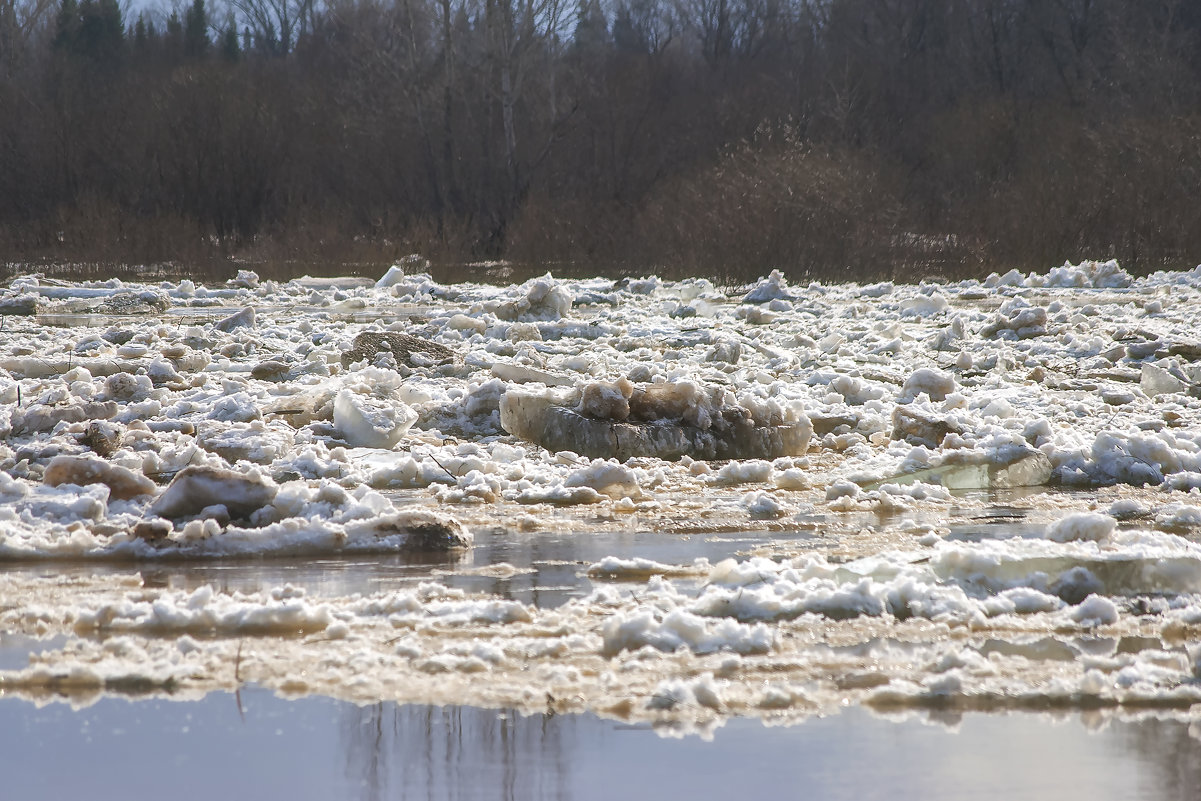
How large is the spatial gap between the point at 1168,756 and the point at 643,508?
2.43m

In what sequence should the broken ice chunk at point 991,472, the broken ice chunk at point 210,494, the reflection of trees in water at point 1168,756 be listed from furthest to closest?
1. the broken ice chunk at point 991,472
2. the broken ice chunk at point 210,494
3. the reflection of trees in water at point 1168,756

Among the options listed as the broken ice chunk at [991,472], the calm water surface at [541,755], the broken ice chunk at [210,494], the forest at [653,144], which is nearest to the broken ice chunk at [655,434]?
the broken ice chunk at [991,472]

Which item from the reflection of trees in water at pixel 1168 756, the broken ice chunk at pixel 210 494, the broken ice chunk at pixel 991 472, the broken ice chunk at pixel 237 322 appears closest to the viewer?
the reflection of trees in water at pixel 1168 756

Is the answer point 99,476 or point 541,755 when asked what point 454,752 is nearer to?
point 541,755

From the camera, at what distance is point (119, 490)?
4152mm

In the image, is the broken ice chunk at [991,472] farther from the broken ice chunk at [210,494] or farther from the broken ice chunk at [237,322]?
the broken ice chunk at [237,322]

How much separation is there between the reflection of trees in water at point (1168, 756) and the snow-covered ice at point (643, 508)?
133mm

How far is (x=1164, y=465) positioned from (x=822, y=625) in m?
2.51

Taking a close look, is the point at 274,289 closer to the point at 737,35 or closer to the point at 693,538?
the point at 693,538

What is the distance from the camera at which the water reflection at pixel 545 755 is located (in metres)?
1.99

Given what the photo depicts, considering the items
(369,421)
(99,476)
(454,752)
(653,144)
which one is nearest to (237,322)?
(369,421)

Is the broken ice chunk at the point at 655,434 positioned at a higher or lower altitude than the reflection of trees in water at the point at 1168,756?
higher

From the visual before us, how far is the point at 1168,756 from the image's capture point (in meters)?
2.10

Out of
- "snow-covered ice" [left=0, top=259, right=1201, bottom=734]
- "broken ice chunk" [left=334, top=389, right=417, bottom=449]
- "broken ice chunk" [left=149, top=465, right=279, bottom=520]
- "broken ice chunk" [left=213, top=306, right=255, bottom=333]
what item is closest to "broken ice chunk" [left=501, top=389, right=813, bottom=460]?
"snow-covered ice" [left=0, top=259, right=1201, bottom=734]
